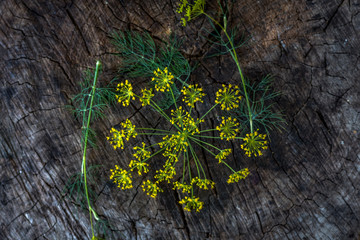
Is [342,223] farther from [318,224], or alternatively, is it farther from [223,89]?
[223,89]

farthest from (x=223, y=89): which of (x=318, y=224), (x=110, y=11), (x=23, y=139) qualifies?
(x=23, y=139)

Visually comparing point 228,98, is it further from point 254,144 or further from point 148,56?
point 148,56

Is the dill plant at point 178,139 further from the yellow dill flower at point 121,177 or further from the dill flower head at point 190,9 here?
the dill flower head at point 190,9

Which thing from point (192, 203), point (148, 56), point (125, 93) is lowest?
point (192, 203)

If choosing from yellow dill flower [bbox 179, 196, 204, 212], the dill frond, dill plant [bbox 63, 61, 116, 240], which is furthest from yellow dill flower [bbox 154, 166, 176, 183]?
the dill frond

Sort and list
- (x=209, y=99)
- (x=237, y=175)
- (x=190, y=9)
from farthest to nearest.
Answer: (x=209, y=99)
(x=190, y=9)
(x=237, y=175)

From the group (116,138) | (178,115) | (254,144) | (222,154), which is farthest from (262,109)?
(116,138)

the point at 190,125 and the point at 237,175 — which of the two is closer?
the point at 237,175

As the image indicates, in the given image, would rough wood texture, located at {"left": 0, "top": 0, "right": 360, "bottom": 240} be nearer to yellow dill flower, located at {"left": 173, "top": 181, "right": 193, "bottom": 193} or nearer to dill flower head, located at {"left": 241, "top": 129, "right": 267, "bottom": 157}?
dill flower head, located at {"left": 241, "top": 129, "right": 267, "bottom": 157}
